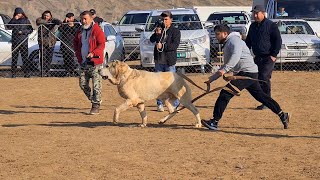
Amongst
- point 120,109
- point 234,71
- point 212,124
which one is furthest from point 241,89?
point 120,109

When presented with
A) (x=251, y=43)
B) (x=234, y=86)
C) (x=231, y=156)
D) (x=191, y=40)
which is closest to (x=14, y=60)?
(x=191, y=40)

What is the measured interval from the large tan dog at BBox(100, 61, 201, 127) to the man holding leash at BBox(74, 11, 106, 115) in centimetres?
149

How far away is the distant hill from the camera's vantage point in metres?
52.5

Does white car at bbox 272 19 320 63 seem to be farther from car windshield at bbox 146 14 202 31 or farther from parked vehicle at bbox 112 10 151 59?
parked vehicle at bbox 112 10 151 59

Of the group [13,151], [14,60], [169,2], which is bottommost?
[169,2]

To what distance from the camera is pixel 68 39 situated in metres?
21.9

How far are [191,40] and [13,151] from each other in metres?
12.2

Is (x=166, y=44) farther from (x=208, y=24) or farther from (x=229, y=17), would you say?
(x=229, y=17)

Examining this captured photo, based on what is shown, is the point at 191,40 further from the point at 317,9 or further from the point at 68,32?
the point at 317,9

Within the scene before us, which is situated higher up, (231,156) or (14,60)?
(231,156)

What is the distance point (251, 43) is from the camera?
14.0 metres

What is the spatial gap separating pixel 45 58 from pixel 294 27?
7581 mm

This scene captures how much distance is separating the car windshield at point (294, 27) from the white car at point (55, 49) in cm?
490

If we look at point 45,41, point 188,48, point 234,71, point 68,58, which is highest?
point 234,71
